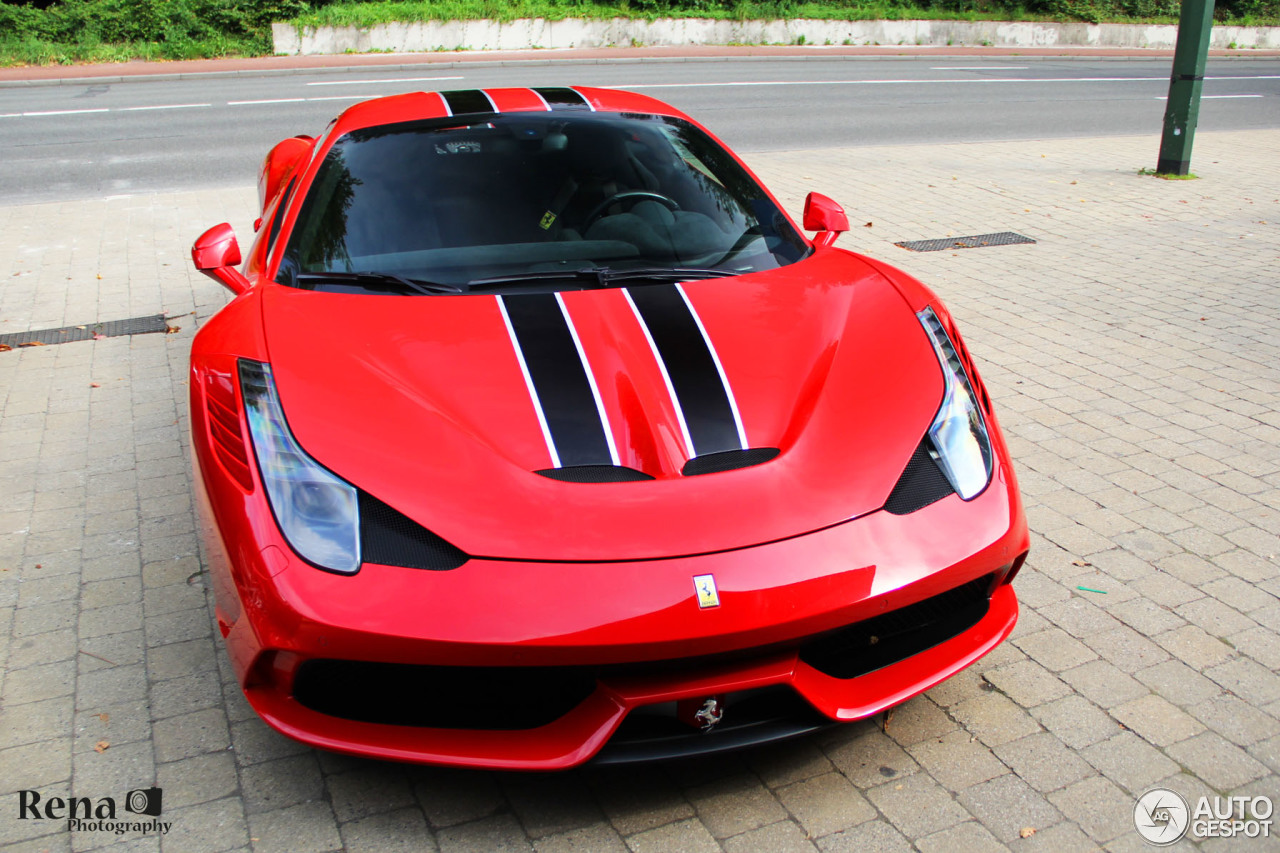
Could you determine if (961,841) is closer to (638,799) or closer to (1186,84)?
(638,799)

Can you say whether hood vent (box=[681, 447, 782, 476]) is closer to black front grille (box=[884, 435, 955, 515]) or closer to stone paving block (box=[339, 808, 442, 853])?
black front grille (box=[884, 435, 955, 515])

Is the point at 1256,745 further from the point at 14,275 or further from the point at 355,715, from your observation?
the point at 14,275

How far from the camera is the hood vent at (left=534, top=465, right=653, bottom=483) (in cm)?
233

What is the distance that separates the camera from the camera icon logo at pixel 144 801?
2.37 m

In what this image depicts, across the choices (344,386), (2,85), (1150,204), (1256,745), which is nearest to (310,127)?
(2,85)

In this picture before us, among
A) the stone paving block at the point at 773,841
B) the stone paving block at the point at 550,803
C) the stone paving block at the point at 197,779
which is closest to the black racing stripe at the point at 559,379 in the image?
the stone paving block at the point at 550,803

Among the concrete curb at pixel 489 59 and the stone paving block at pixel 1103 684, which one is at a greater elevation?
the concrete curb at pixel 489 59

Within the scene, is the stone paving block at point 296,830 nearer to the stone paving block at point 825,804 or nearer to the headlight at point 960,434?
the stone paving block at point 825,804

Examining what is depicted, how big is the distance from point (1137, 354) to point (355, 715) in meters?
4.64

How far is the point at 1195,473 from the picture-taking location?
4.07m

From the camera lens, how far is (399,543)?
7.21 feet
